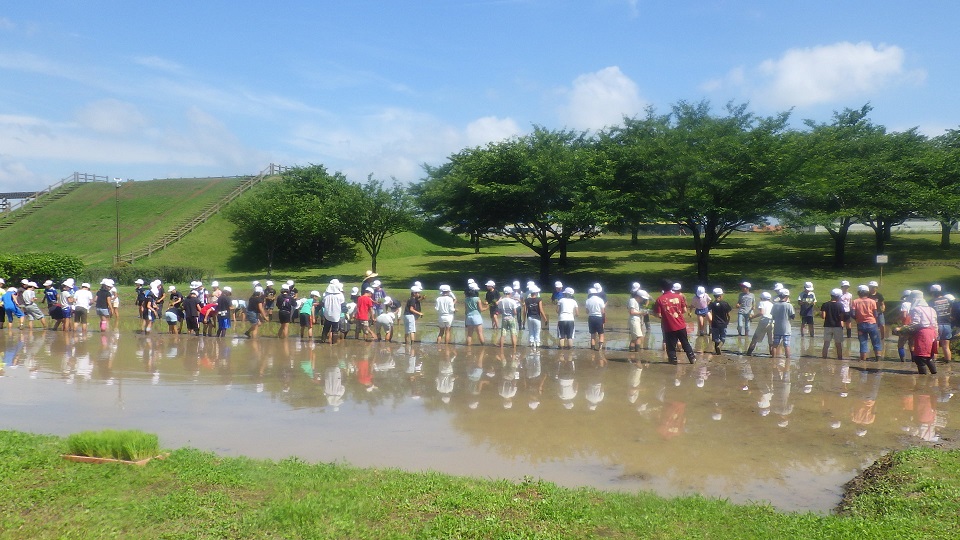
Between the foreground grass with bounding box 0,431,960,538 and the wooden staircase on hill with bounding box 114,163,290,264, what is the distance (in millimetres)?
42674

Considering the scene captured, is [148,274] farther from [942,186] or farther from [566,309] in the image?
[942,186]

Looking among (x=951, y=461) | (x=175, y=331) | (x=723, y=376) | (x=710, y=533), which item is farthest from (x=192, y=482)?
(x=175, y=331)

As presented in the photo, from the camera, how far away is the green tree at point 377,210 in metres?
41.6

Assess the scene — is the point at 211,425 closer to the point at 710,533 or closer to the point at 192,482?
the point at 192,482

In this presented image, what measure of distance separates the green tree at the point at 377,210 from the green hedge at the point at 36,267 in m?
14.2

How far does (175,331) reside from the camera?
19.7 metres

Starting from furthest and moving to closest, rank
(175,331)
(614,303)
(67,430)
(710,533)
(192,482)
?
(614,303), (175,331), (67,430), (192,482), (710,533)

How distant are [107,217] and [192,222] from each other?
8601 mm

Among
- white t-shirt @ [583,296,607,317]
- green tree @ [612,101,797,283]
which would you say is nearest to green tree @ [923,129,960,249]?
green tree @ [612,101,797,283]

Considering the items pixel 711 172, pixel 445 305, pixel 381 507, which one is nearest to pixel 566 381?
pixel 445 305

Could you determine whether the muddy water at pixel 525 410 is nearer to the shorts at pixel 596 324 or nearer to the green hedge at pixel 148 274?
the shorts at pixel 596 324

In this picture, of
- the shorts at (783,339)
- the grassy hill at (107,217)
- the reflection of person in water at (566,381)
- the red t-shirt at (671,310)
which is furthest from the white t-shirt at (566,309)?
the grassy hill at (107,217)

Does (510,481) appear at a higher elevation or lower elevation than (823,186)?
lower

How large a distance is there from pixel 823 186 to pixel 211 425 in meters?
31.5
